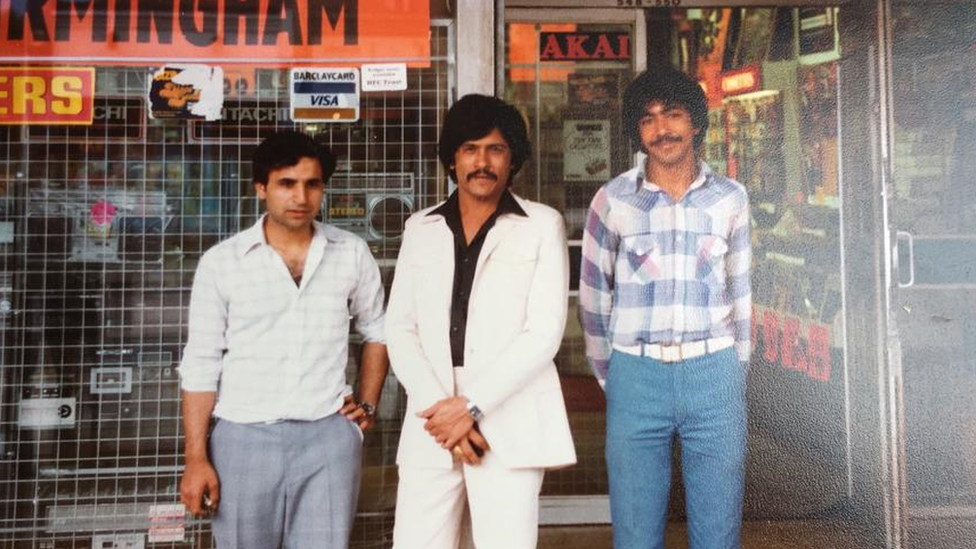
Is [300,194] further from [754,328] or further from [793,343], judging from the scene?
[793,343]

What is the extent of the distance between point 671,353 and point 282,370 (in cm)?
137

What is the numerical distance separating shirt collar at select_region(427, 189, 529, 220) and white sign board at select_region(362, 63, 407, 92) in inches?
20.3

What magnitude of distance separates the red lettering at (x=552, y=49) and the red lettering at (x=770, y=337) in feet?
4.78

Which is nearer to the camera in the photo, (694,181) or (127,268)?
(694,181)

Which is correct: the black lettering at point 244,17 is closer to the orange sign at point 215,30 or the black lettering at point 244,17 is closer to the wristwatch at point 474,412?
the orange sign at point 215,30

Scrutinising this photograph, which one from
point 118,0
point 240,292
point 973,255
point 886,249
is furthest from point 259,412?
point 973,255

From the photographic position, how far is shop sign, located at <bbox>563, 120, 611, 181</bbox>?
3.35 meters

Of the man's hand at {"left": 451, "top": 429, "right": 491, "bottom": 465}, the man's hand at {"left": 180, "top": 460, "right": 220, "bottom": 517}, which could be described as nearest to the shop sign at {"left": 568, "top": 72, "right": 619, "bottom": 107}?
the man's hand at {"left": 451, "top": 429, "right": 491, "bottom": 465}

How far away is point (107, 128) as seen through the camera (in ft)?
10.3

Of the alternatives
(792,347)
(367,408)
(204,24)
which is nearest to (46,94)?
(204,24)

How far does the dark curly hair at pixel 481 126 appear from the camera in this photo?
2.91 metres

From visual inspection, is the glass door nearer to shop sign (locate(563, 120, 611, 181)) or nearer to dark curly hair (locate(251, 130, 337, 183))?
shop sign (locate(563, 120, 611, 181))

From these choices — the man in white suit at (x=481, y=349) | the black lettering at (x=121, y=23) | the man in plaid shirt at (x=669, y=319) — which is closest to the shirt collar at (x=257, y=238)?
the man in white suit at (x=481, y=349)

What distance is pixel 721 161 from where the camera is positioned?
322 cm
